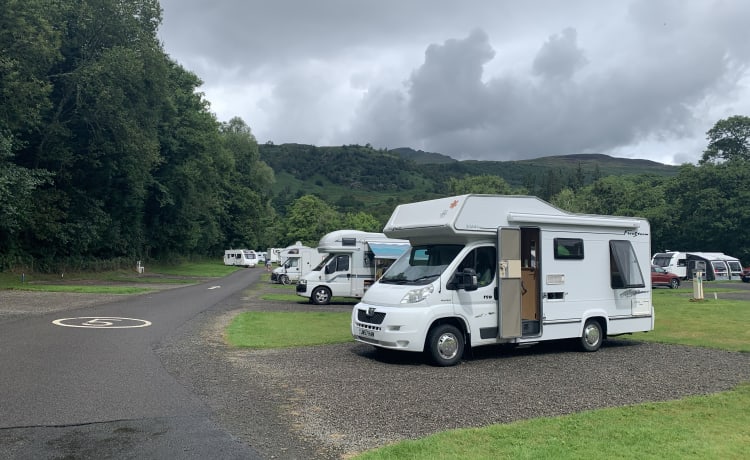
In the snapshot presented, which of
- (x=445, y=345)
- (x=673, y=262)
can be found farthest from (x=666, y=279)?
(x=445, y=345)

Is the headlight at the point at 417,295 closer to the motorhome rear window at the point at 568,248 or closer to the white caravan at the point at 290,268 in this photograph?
the motorhome rear window at the point at 568,248

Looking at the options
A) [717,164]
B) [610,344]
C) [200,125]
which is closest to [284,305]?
[610,344]

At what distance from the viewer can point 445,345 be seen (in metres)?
10.4

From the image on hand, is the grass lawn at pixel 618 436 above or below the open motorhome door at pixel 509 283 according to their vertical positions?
below

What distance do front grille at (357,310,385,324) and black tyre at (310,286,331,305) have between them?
44.0ft

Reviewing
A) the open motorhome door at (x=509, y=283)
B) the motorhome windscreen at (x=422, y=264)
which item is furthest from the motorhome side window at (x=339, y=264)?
the open motorhome door at (x=509, y=283)

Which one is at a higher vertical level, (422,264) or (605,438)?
(422,264)

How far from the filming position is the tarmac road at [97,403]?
5605 millimetres

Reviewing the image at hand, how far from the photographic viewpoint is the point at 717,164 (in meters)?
67.9

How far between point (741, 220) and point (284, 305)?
192 ft

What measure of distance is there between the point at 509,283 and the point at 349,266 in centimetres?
1403

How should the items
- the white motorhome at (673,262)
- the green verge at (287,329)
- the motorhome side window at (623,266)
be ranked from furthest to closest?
the white motorhome at (673,262)
the green verge at (287,329)
the motorhome side window at (623,266)

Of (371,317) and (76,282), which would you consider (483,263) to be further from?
(76,282)

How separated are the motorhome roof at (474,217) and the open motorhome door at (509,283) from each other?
1.02ft
